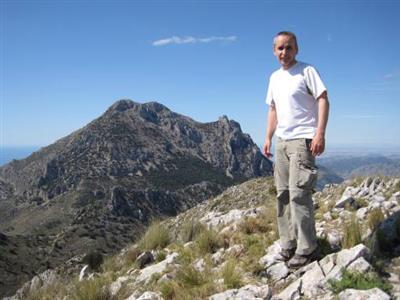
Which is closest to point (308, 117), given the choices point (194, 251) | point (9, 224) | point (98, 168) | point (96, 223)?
point (194, 251)

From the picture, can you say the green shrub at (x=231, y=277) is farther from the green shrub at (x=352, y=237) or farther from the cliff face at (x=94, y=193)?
the cliff face at (x=94, y=193)

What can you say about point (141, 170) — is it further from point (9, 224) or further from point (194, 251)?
point (194, 251)

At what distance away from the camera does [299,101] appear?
17.4 ft

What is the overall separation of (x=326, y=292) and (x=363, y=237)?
1688 millimetres

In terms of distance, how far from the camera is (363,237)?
19.1 ft

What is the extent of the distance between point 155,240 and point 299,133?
15.0ft

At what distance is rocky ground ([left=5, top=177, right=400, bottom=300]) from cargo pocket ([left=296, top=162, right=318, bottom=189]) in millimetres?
917

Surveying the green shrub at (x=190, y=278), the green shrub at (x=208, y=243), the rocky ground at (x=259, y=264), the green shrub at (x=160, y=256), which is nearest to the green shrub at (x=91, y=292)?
the rocky ground at (x=259, y=264)

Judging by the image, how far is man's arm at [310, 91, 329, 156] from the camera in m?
4.93

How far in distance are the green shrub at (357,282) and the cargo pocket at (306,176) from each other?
1150 millimetres

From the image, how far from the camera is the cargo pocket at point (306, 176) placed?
512 cm

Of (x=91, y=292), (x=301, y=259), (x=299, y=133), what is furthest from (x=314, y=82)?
(x=91, y=292)

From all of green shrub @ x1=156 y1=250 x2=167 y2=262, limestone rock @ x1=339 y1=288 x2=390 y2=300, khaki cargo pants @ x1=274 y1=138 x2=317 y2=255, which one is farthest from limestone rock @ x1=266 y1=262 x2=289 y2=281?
green shrub @ x1=156 y1=250 x2=167 y2=262

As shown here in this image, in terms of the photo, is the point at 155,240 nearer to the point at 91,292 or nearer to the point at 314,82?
the point at 91,292
